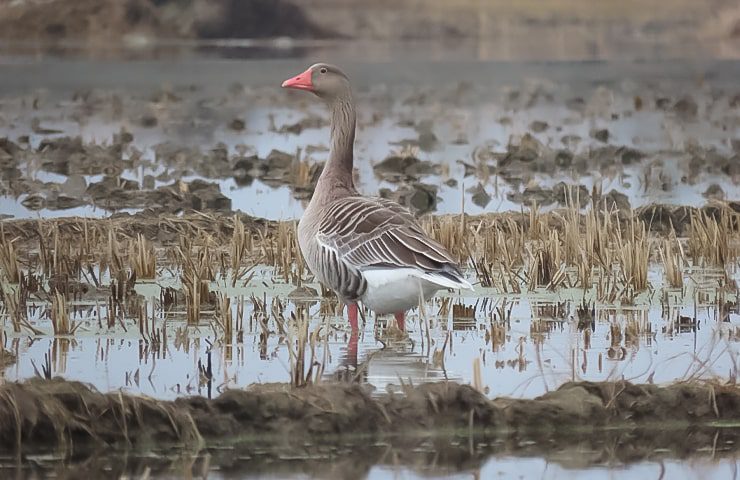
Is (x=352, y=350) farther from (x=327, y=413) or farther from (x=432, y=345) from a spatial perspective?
(x=327, y=413)

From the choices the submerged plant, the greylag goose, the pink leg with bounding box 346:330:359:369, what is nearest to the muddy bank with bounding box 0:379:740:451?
the pink leg with bounding box 346:330:359:369

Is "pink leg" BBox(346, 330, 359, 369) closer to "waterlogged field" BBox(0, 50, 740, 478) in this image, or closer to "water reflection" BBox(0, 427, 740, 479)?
"waterlogged field" BBox(0, 50, 740, 478)

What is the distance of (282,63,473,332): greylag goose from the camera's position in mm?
9891

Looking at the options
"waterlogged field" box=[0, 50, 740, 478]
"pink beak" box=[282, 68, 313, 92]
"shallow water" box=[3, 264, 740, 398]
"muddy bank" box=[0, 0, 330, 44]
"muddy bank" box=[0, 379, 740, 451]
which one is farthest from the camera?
"muddy bank" box=[0, 0, 330, 44]

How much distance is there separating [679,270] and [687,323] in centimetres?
144

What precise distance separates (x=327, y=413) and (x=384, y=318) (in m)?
3.34

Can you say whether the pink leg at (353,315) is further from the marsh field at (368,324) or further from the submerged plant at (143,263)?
the submerged plant at (143,263)

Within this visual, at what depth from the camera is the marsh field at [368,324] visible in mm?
7766

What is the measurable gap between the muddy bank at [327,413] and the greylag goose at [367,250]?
1.50 meters

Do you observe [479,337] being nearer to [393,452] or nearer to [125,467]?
[393,452]

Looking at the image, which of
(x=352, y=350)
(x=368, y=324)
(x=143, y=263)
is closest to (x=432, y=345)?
(x=352, y=350)

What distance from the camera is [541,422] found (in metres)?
8.12

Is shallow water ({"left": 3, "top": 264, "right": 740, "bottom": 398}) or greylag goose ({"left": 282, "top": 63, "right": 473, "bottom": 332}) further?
greylag goose ({"left": 282, "top": 63, "right": 473, "bottom": 332})

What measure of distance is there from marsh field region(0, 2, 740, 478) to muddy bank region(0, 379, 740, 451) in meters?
0.01
